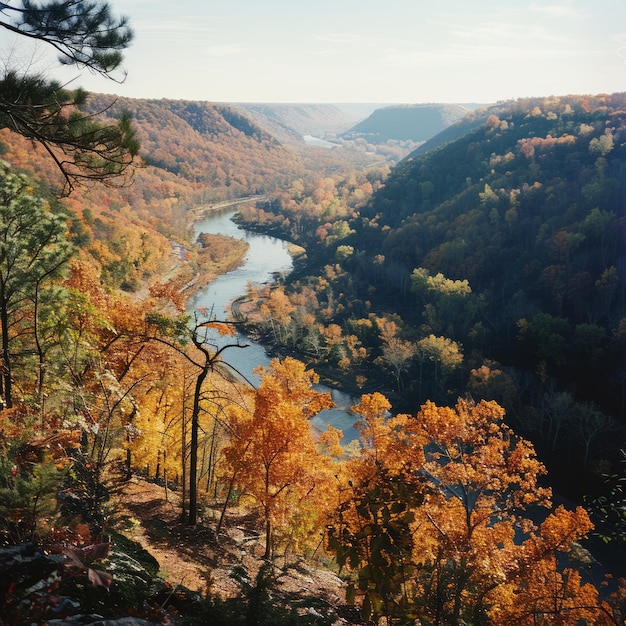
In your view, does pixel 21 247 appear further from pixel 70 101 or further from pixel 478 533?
pixel 478 533

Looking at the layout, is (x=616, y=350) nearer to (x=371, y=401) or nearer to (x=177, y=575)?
(x=371, y=401)

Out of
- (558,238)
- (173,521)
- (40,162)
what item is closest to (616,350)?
(558,238)

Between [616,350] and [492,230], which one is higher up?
[492,230]

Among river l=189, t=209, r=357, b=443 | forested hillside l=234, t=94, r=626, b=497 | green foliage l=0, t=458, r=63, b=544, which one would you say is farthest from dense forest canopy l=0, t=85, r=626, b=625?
river l=189, t=209, r=357, b=443

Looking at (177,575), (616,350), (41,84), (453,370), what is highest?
(41,84)

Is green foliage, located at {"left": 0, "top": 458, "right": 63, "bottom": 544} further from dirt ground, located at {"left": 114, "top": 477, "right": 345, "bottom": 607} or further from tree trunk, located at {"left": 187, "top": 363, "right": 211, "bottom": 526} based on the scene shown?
tree trunk, located at {"left": 187, "top": 363, "right": 211, "bottom": 526}
